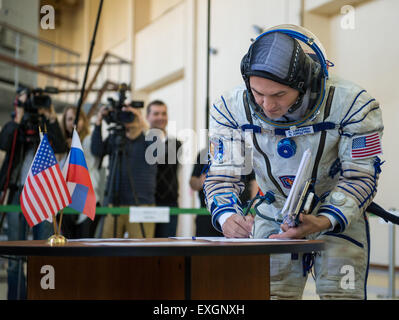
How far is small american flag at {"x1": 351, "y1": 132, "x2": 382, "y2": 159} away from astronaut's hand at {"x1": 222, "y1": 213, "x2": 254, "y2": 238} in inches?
16.1

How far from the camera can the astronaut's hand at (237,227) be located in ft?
5.63

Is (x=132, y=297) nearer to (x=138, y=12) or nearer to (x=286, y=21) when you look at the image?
(x=286, y=21)

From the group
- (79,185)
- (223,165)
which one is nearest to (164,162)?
(223,165)

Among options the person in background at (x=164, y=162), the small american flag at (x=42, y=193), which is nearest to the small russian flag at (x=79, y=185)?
the small american flag at (x=42, y=193)

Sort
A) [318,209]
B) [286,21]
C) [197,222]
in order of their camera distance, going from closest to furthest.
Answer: [318,209], [197,222], [286,21]

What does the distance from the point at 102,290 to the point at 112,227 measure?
2.48 metres

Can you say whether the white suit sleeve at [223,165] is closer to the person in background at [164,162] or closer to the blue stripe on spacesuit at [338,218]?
the blue stripe on spacesuit at [338,218]

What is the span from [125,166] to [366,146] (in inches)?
101

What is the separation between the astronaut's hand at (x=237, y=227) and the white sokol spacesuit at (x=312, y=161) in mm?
25

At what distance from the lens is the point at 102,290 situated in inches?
54.5

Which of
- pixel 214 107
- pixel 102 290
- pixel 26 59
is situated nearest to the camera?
pixel 102 290

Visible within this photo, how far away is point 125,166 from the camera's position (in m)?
4.03

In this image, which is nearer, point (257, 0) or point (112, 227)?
point (112, 227)
